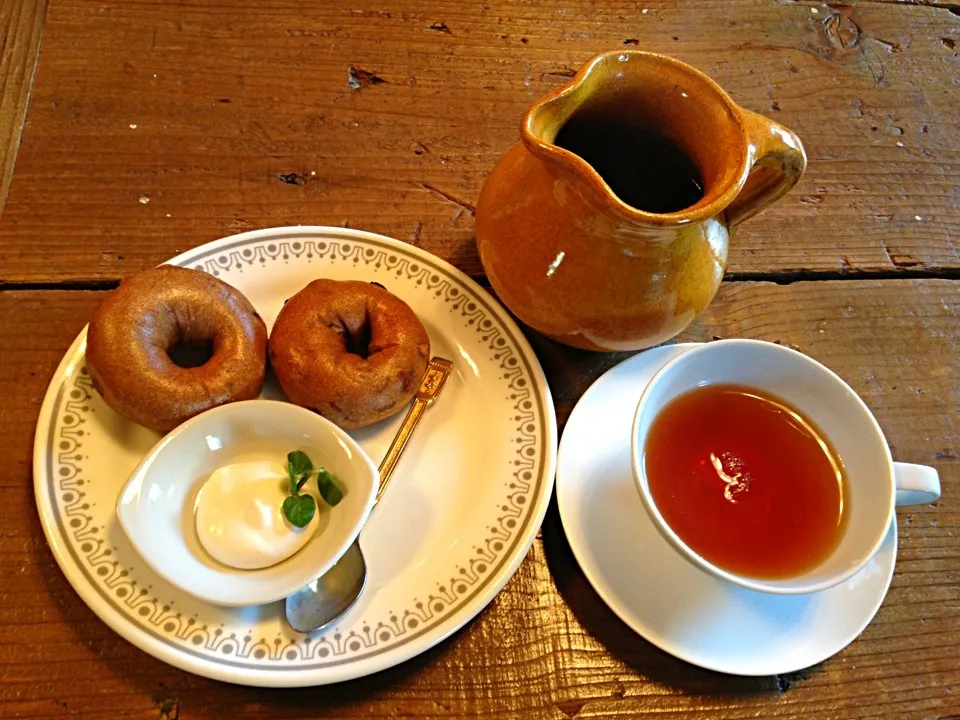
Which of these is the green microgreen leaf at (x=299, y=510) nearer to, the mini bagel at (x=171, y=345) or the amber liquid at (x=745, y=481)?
the mini bagel at (x=171, y=345)

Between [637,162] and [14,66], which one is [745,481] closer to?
[637,162]

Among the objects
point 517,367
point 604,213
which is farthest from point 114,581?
point 604,213

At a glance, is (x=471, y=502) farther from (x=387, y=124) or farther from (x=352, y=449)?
(x=387, y=124)

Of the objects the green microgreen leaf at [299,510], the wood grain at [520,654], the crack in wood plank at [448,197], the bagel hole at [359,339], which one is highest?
the crack in wood plank at [448,197]

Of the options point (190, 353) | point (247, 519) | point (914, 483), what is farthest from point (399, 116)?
point (914, 483)

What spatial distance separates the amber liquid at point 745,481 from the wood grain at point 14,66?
1177mm

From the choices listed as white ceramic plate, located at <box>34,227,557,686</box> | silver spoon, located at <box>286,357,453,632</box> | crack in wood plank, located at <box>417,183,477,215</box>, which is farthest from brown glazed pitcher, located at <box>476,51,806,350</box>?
silver spoon, located at <box>286,357,453,632</box>

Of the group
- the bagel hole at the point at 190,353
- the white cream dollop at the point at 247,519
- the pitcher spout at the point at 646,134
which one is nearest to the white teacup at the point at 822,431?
the pitcher spout at the point at 646,134

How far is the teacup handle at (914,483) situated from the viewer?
854 millimetres

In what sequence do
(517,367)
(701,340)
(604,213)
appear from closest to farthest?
(604,213), (517,367), (701,340)

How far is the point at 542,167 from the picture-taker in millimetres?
888

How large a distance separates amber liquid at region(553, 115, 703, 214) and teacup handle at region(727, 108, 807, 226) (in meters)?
0.08

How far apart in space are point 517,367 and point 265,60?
0.84 m

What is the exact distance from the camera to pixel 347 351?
105 centimetres
